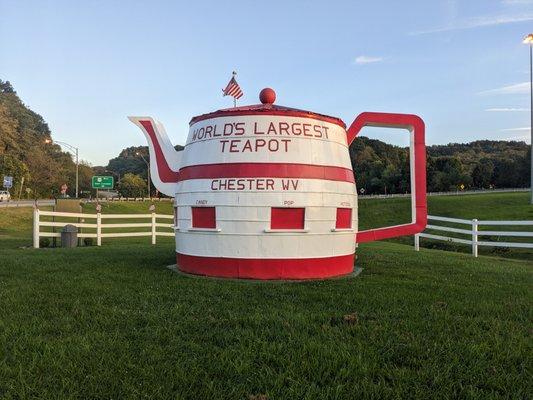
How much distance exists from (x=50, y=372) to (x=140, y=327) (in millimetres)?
1357

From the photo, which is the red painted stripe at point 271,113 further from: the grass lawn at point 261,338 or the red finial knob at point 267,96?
the grass lawn at point 261,338

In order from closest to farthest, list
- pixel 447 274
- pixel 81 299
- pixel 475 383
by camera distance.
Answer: pixel 475 383
pixel 81 299
pixel 447 274

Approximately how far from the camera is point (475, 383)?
12.2 ft

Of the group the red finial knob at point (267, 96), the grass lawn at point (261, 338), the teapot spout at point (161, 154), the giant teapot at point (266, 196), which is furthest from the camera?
the teapot spout at point (161, 154)

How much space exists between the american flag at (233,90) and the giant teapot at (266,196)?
2749mm

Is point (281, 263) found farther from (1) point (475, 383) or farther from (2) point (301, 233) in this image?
(1) point (475, 383)

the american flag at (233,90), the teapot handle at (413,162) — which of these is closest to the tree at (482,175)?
the american flag at (233,90)

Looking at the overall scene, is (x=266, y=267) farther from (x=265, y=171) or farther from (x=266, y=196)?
(x=265, y=171)

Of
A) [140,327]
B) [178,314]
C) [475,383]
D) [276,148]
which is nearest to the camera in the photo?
[475,383]

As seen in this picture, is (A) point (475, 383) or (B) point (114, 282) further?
(B) point (114, 282)

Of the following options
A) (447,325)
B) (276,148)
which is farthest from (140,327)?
(276,148)

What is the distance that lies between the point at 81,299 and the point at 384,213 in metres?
40.7

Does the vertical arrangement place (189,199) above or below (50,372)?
above

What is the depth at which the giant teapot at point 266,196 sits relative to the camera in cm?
809
